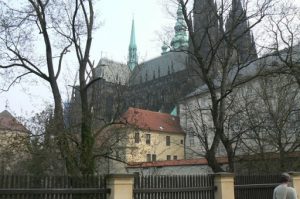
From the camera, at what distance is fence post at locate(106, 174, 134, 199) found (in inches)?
440

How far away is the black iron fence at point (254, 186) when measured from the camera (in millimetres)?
14562

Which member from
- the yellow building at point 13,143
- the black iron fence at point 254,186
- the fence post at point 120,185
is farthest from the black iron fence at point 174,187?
the yellow building at point 13,143

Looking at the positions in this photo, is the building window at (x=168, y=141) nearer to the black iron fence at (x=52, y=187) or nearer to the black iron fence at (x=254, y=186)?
the black iron fence at (x=254, y=186)

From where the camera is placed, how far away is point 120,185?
11.3 metres

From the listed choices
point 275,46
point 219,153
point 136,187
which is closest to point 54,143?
point 136,187

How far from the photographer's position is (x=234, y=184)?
14.4m

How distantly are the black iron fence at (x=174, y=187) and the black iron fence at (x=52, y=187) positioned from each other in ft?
3.94

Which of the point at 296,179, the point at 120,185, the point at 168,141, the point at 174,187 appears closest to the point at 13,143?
the point at 120,185

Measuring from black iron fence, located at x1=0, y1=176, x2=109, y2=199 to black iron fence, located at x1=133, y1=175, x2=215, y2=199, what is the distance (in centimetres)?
120

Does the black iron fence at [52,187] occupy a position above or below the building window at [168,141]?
below

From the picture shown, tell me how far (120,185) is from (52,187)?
1855 mm

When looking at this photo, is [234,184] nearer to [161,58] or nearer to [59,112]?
[59,112]

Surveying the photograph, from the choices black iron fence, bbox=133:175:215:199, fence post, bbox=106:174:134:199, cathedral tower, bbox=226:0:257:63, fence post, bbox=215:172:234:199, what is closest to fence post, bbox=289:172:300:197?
fence post, bbox=215:172:234:199

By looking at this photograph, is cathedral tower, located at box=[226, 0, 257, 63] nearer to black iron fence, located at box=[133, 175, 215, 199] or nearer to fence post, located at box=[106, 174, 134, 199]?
black iron fence, located at box=[133, 175, 215, 199]
